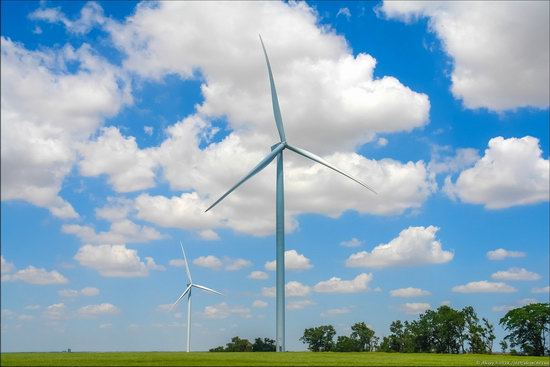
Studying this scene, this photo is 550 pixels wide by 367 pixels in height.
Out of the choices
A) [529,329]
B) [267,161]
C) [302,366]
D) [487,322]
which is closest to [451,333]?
[487,322]

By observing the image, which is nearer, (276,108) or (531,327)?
(276,108)

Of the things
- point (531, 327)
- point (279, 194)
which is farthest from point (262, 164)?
point (531, 327)

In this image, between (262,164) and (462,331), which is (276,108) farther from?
(462,331)

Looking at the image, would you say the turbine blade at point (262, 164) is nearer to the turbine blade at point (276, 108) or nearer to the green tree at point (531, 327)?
the turbine blade at point (276, 108)

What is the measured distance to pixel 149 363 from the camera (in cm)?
4909

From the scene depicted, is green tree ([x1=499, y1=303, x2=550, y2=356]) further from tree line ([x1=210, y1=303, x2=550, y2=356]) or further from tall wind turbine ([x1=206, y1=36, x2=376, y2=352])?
tall wind turbine ([x1=206, y1=36, x2=376, y2=352])

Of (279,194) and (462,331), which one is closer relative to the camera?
(279,194)

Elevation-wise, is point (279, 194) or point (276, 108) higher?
point (276, 108)

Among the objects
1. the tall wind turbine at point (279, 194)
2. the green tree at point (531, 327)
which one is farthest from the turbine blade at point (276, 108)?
the green tree at point (531, 327)

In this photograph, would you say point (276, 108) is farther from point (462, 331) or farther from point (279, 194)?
point (462, 331)

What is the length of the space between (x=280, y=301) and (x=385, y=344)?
5415 inches

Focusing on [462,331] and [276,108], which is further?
[462,331]

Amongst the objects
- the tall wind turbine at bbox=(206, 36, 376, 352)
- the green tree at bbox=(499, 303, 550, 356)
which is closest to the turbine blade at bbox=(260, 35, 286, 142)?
the tall wind turbine at bbox=(206, 36, 376, 352)

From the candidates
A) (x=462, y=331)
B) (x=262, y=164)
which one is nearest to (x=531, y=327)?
(x=462, y=331)
